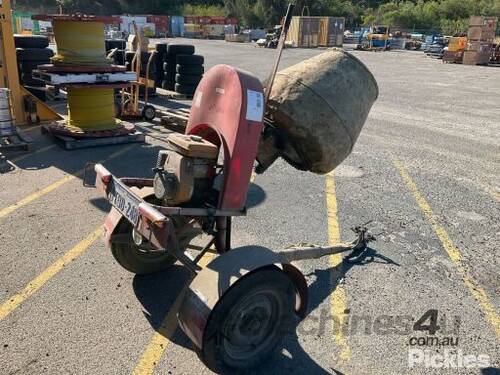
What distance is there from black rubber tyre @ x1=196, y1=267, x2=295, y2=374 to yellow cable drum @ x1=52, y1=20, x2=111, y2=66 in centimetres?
700

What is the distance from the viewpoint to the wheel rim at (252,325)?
3125mm

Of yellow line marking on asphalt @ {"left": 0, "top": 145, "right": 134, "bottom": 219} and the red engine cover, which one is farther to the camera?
yellow line marking on asphalt @ {"left": 0, "top": 145, "right": 134, "bottom": 219}

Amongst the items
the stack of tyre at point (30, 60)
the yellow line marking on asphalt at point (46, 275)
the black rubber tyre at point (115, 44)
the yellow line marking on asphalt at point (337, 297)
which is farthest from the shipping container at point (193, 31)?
the yellow line marking on asphalt at point (46, 275)

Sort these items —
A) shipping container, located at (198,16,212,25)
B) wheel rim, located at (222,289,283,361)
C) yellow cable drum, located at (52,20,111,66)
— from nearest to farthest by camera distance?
wheel rim, located at (222,289,283,361), yellow cable drum, located at (52,20,111,66), shipping container, located at (198,16,212,25)

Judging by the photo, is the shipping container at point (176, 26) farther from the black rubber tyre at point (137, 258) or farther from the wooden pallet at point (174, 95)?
the black rubber tyre at point (137, 258)

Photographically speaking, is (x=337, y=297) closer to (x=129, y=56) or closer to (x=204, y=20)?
(x=129, y=56)

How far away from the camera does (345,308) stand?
403 centimetres

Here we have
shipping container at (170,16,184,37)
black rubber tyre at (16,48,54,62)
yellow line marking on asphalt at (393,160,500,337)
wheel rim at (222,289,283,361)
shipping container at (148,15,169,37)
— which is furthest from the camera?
shipping container at (170,16,184,37)

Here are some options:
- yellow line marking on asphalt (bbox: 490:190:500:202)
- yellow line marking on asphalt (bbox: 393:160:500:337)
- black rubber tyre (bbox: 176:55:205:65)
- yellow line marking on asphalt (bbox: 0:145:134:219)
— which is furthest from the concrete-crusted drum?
black rubber tyre (bbox: 176:55:205:65)

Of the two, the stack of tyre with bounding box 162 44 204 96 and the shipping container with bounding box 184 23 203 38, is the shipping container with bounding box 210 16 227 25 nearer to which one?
the shipping container with bounding box 184 23 203 38

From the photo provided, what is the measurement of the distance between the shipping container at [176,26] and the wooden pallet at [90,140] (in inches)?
2258

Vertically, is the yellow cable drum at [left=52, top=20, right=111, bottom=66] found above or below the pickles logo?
above

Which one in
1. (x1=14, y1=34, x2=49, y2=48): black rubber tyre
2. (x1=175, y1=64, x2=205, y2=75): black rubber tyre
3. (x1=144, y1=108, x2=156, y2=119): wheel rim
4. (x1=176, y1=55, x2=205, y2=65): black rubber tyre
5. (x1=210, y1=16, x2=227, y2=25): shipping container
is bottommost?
(x1=144, y1=108, x2=156, y2=119): wheel rim

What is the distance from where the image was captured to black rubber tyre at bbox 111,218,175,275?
4.09 metres
